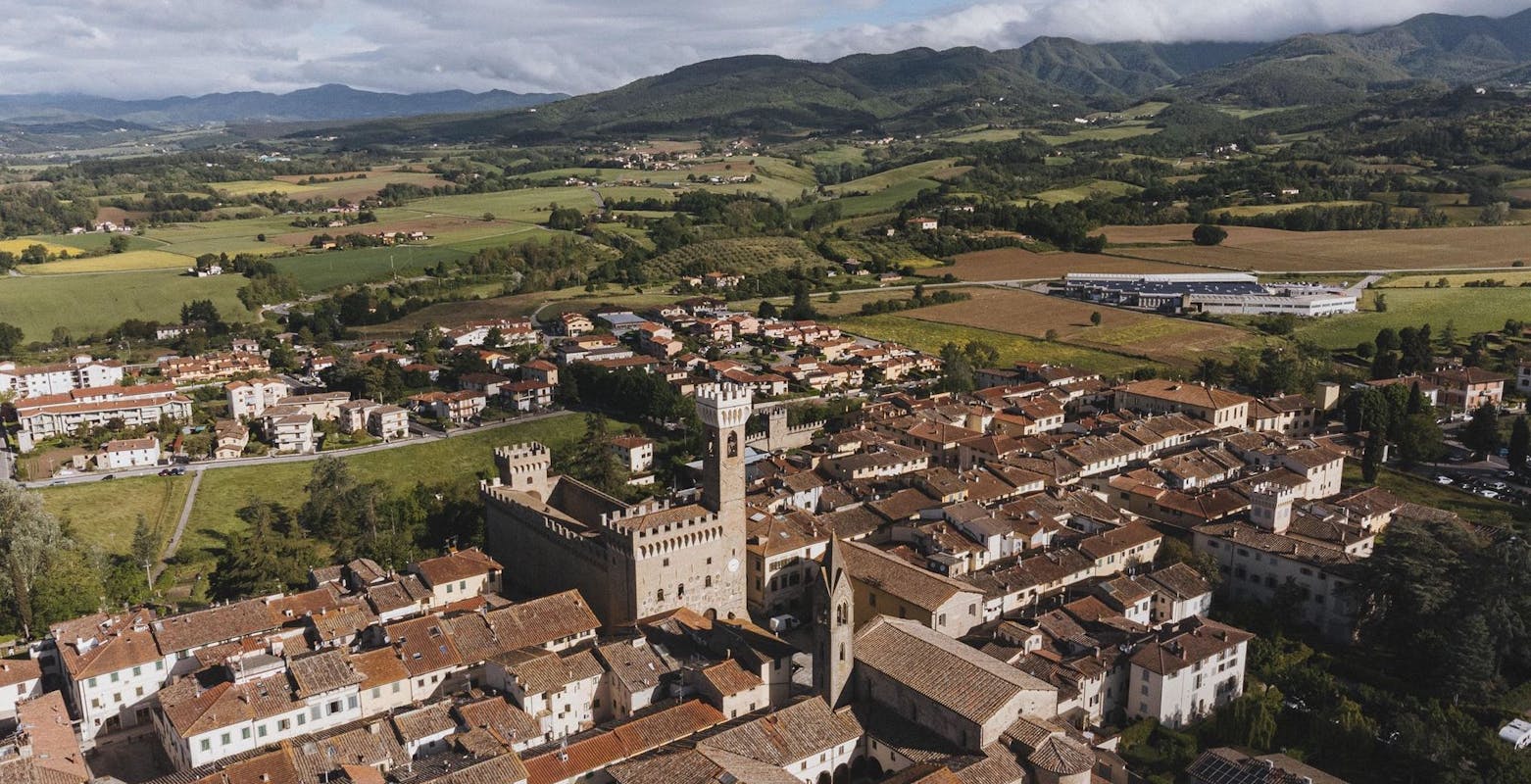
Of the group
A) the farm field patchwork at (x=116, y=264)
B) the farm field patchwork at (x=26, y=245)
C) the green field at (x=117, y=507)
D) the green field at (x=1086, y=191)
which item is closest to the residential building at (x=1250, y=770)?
the green field at (x=117, y=507)

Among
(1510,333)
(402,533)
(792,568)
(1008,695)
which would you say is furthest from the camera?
(1510,333)

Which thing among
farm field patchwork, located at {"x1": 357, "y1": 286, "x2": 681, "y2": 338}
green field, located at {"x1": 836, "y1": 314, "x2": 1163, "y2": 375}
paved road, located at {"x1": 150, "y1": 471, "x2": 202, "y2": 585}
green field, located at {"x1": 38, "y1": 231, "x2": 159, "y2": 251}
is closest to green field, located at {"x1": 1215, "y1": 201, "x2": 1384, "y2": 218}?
green field, located at {"x1": 836, "y1": 314, "x2": 1163, "y2": 375}

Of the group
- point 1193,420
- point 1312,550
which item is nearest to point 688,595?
point 1312,550

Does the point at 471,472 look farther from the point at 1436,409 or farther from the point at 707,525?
the point at 1436,409

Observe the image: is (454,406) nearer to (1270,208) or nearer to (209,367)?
(209,367)

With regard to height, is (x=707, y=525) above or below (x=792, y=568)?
above

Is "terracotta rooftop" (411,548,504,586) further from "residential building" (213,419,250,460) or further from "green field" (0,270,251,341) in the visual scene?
"green field" (0,270,251,341)

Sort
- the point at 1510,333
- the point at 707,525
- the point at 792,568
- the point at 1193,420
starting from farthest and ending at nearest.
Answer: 1. the point at 1510,333
2. the point at 1193,420
3. the point at 792,568
4. the point at 707,525
